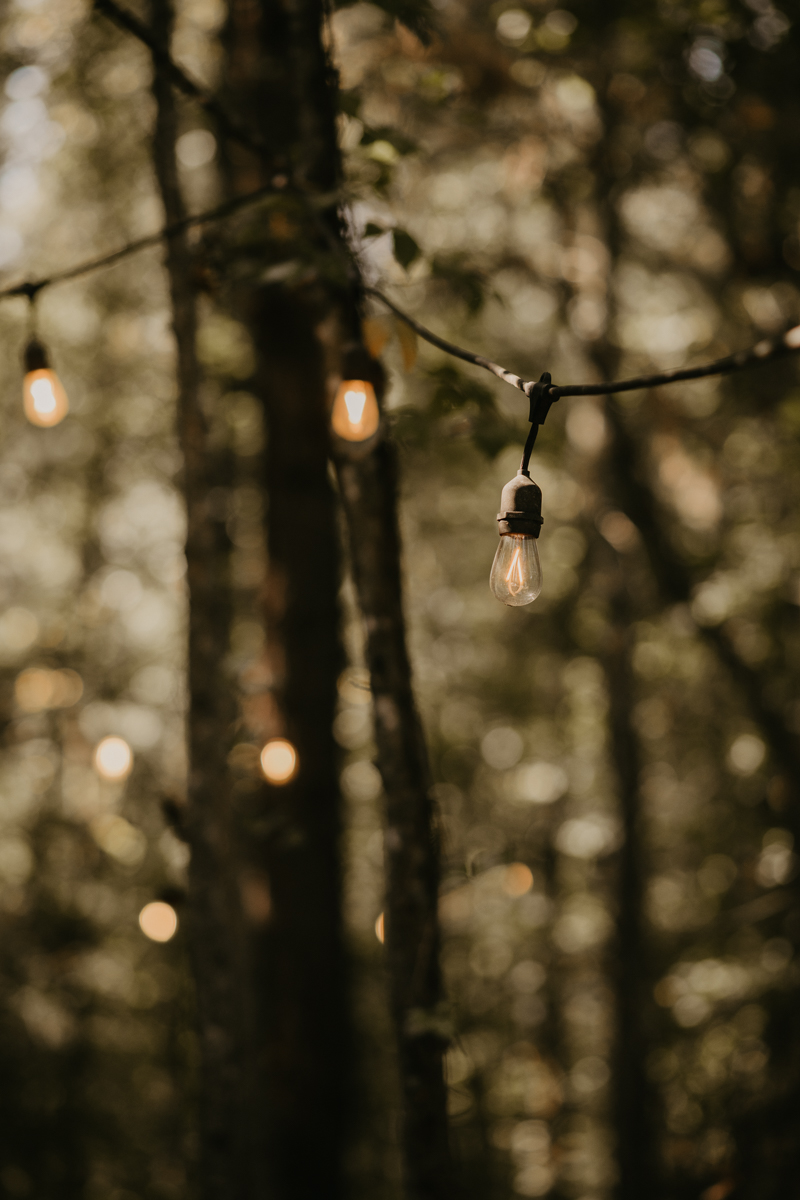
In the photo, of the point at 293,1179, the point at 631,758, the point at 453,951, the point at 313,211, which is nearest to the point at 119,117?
the point at 313,211

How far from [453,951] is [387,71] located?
9.89 m

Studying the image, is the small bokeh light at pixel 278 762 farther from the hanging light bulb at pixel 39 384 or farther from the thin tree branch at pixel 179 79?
the thin tree branch at pixel 179 79

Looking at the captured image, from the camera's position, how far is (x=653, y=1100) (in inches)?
278

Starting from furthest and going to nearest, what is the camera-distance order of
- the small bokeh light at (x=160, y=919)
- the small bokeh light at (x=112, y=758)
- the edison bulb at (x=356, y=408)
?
1. the small bokeh light at (x=112, y=758)
2. the small bokeh light at (x=160, y=919)
3. the edison bulb at (x=356, y=408)

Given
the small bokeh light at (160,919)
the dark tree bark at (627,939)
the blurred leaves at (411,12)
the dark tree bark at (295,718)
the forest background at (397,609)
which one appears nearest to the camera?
the blurred leaves at (411,12)

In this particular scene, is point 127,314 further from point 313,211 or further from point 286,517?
point 313,211

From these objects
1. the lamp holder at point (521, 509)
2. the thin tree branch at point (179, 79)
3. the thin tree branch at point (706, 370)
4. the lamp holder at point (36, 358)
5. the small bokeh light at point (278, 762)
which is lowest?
the small bokeh light at point (278, 762)

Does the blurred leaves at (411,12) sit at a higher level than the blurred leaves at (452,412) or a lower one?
higher

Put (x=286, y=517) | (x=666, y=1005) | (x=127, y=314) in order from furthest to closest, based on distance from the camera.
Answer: (x=127, y=314), (x=666, y=1005), (x=286, y=517)

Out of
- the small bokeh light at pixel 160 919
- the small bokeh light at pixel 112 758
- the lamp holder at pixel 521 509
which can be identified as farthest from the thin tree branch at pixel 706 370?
the small bokeh light at pixel 160 919

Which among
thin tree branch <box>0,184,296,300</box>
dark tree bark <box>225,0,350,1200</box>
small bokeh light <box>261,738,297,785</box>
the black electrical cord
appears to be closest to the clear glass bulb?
the black electrical cord

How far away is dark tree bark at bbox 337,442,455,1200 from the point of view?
9.05 feet

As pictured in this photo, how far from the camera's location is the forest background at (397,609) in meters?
3.29

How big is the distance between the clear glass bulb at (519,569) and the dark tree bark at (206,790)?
2.12 meters
